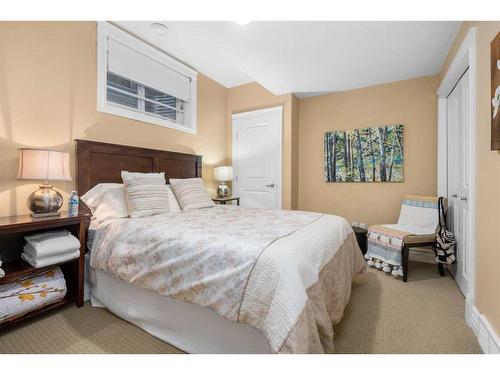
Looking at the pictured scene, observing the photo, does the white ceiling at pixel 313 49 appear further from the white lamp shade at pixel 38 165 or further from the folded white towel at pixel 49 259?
the folded white towel at pixel 49 259

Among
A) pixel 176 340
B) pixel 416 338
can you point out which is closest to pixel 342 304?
pixel 416 338

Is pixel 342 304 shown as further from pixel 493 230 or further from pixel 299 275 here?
pixel 493 230

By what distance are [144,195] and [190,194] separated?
1.87ft

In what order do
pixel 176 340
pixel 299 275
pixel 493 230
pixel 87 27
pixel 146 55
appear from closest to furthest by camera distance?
pixel 299 275 → pixel 493 230 → pixel 176 340 → pixel 87 27 → pixel 146 55

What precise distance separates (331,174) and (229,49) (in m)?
2.33

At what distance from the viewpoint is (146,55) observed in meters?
2.98

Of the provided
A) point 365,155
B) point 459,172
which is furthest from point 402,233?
point 365,155

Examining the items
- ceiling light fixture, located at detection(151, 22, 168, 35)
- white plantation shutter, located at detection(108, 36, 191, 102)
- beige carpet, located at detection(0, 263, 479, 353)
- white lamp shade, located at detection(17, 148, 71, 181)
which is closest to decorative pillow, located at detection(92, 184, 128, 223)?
white lamp shade, located at detection(17, 148, 71, 181)

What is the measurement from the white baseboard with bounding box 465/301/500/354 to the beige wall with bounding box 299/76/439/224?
1.82 meters

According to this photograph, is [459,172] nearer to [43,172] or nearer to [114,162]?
[114,162]

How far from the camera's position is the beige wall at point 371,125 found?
3236 mm

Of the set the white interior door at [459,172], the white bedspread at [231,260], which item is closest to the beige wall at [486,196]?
the white interior door at [459,172]

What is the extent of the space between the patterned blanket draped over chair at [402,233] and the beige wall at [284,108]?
136 cm

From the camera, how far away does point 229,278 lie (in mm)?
1263
